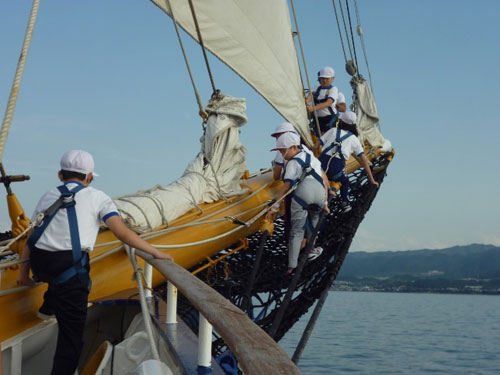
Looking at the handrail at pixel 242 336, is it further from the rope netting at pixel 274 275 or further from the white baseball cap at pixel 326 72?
the white baseball cap at pixel 326 72

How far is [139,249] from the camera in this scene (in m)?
2.46

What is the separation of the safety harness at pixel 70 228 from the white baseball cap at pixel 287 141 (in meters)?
2.47

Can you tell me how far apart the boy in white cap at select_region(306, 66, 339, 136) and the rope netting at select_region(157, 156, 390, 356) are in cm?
98

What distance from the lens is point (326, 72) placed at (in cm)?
659

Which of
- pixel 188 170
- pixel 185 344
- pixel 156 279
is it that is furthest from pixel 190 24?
pixel 185 344

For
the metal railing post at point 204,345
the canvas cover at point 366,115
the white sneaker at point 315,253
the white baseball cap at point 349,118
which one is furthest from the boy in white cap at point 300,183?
the canvas cover at point 366,115

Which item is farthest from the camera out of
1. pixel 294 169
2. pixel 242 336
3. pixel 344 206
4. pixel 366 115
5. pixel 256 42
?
pixel 366 115

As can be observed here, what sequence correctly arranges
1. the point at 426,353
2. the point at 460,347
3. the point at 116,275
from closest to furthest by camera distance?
the point at 116,275 < the point at 426,353 < the point at 460,347

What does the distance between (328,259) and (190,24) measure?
2757mm

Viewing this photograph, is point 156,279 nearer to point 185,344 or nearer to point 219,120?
point 219,120

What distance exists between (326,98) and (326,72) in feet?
0.96

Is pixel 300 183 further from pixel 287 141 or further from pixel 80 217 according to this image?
pixel 80 217

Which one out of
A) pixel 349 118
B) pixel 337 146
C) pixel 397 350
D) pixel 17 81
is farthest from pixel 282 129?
pixel 397 350

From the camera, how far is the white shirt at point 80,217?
2.55 metres
